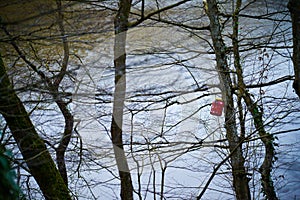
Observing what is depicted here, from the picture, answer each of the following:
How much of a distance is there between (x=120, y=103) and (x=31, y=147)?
0.65 m

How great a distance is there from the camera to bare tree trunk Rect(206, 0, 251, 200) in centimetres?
201

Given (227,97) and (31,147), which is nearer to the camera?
(31,147)

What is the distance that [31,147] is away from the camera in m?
1.71

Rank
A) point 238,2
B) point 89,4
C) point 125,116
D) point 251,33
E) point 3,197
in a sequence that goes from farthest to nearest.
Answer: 1. point 251,33
2. point 238,2
3. point 125,116
4. point 89,4
5. point 3,197

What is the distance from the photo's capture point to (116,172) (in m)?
2.39

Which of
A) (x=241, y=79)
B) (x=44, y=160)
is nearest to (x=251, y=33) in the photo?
(x=241, y=79)

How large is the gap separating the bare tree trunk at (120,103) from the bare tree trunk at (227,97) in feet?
1.62

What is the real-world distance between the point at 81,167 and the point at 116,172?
0.75ft

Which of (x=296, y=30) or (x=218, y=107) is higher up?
(x=296, y=30)

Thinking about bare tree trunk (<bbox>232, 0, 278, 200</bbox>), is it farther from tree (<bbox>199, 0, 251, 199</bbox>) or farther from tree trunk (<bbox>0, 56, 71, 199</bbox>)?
tree trunk (<bbox>0, 56, 71, 199</bbox>)

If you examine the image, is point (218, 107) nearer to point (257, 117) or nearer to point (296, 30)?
point (257, 117)

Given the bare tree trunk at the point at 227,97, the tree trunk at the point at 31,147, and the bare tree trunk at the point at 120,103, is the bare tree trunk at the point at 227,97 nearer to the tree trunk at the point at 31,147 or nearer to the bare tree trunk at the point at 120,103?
the bare tree trunk at the point at 120,103

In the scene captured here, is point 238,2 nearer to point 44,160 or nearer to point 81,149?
point 81,149

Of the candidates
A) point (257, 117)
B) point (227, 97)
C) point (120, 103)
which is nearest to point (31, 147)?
point (120, 103)
